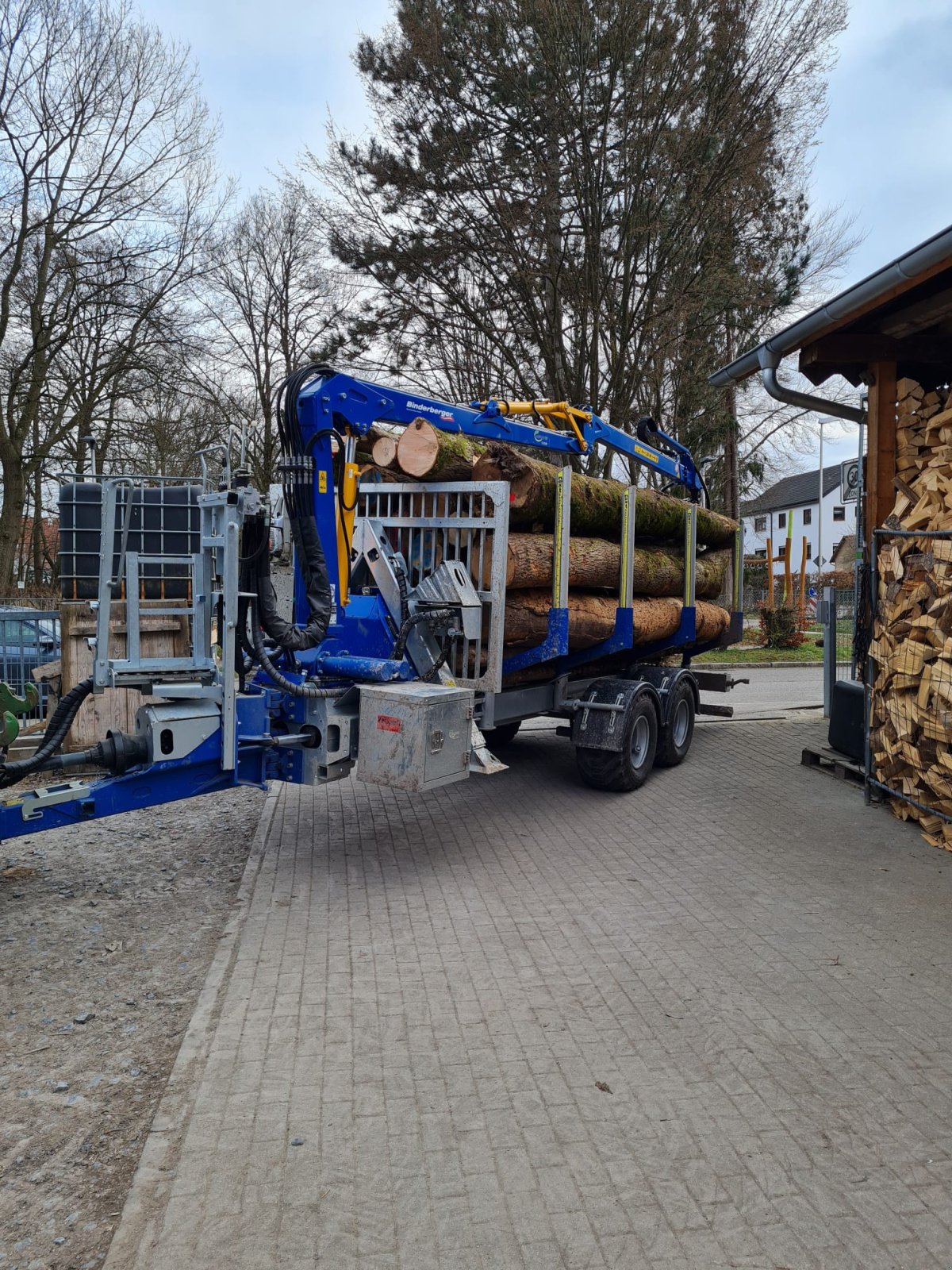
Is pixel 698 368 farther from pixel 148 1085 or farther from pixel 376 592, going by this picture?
pixel 148 1085

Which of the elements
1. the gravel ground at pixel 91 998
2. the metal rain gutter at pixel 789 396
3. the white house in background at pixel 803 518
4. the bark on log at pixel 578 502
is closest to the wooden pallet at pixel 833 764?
the bark on log at pixel 578 502

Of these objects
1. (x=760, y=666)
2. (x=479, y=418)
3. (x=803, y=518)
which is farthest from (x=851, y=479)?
(x=803, y=518)

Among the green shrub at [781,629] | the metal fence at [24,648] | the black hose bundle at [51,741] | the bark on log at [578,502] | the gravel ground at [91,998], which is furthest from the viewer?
the green shrub at [781,629]

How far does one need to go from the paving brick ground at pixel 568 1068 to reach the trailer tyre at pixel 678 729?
249 cm

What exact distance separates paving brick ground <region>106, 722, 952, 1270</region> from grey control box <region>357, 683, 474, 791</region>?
687 mm

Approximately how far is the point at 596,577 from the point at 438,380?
10.7m

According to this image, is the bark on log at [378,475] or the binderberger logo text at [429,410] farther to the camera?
the bark on log at [378,475]

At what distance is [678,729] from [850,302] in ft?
14.0

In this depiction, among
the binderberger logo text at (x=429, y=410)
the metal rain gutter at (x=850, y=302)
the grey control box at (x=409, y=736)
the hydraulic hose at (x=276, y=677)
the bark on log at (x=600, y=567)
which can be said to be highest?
the metal rain gutter at (x=850, y=302)

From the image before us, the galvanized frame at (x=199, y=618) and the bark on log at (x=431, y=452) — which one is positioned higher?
the bark on log at (x=431, y=452)

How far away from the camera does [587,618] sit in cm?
809

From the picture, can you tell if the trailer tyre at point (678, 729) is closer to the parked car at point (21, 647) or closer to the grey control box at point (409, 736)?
the grey control box at point (409, 736)

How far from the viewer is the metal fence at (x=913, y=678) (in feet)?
21.7

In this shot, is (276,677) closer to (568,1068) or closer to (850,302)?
(568,1068)
